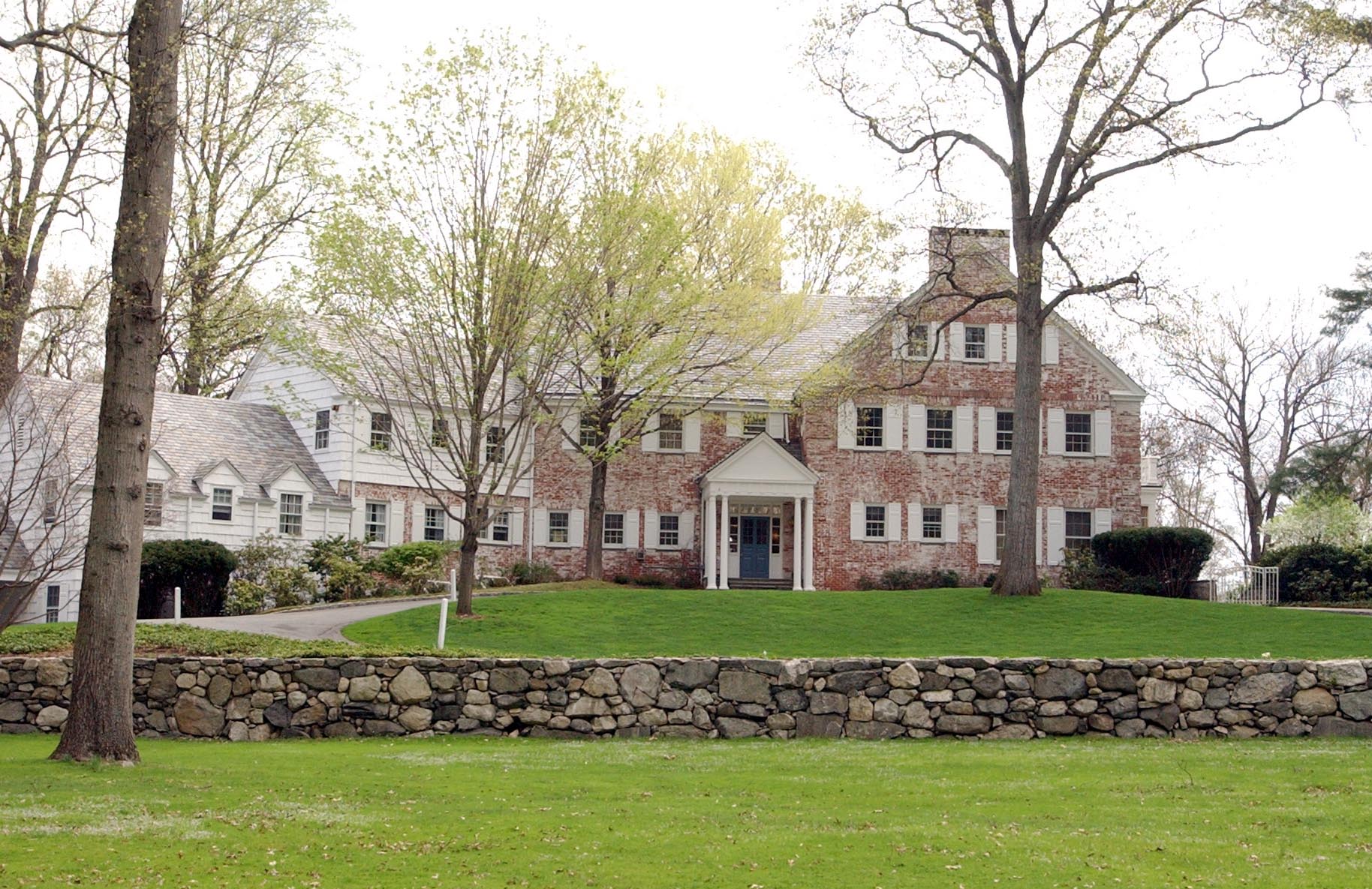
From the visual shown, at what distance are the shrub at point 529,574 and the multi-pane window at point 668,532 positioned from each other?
3.01 m

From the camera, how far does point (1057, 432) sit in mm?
36156

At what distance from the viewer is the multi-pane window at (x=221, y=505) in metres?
32.2

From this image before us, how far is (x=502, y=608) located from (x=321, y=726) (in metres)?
11.2

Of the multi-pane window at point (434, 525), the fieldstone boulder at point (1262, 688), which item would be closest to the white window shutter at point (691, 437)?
the multi-pane window at point (434, 525)

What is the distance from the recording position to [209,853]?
311 inches

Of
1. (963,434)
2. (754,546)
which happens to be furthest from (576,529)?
(963,434)

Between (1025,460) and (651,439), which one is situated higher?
(651,439)

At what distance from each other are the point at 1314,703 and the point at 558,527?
24.3 m

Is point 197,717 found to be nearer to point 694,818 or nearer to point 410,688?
point 410,688

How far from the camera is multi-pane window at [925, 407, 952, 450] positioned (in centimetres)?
3631

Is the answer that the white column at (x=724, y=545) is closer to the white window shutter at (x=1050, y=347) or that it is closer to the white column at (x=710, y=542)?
the white column at (x=710, y=542)

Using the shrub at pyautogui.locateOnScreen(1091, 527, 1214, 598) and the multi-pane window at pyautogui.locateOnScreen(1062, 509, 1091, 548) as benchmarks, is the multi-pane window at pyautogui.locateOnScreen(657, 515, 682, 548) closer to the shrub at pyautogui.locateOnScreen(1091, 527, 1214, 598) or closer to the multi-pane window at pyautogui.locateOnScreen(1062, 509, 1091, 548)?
the multi-pane window at pyautogui.locateOnScreen(1062, 509, 1091, 548)

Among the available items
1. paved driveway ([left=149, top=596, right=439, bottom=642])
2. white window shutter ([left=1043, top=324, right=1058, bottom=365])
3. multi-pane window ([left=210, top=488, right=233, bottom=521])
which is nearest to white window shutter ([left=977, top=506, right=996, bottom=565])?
white window shutter ([left=1043, top=324, right=1058, bottom=365])

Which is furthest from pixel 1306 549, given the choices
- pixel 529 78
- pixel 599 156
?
pixel 529 78
